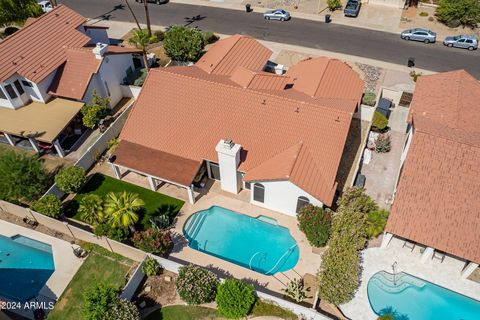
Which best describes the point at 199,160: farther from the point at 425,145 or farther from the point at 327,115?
the point at 425,145

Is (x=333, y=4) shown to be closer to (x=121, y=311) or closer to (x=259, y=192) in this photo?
(x=259, y=192)

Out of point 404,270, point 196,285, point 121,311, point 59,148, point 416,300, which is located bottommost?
point 416,300

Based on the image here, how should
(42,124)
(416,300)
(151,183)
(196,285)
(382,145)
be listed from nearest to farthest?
(196,285)
(416,300)
(151,183)
(382,145)
(42,124)

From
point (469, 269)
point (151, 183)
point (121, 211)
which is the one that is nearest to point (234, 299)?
point (121, 211)

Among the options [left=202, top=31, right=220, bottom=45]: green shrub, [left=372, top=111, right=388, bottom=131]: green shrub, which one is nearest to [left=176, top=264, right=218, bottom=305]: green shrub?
A: [left=372, top=111, right=388, bottom=131]: green shrub

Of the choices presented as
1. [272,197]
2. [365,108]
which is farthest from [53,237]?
[365,108]

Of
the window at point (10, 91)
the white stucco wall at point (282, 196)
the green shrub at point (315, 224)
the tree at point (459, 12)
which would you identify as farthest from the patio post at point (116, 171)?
the tree at point (459, 12)
